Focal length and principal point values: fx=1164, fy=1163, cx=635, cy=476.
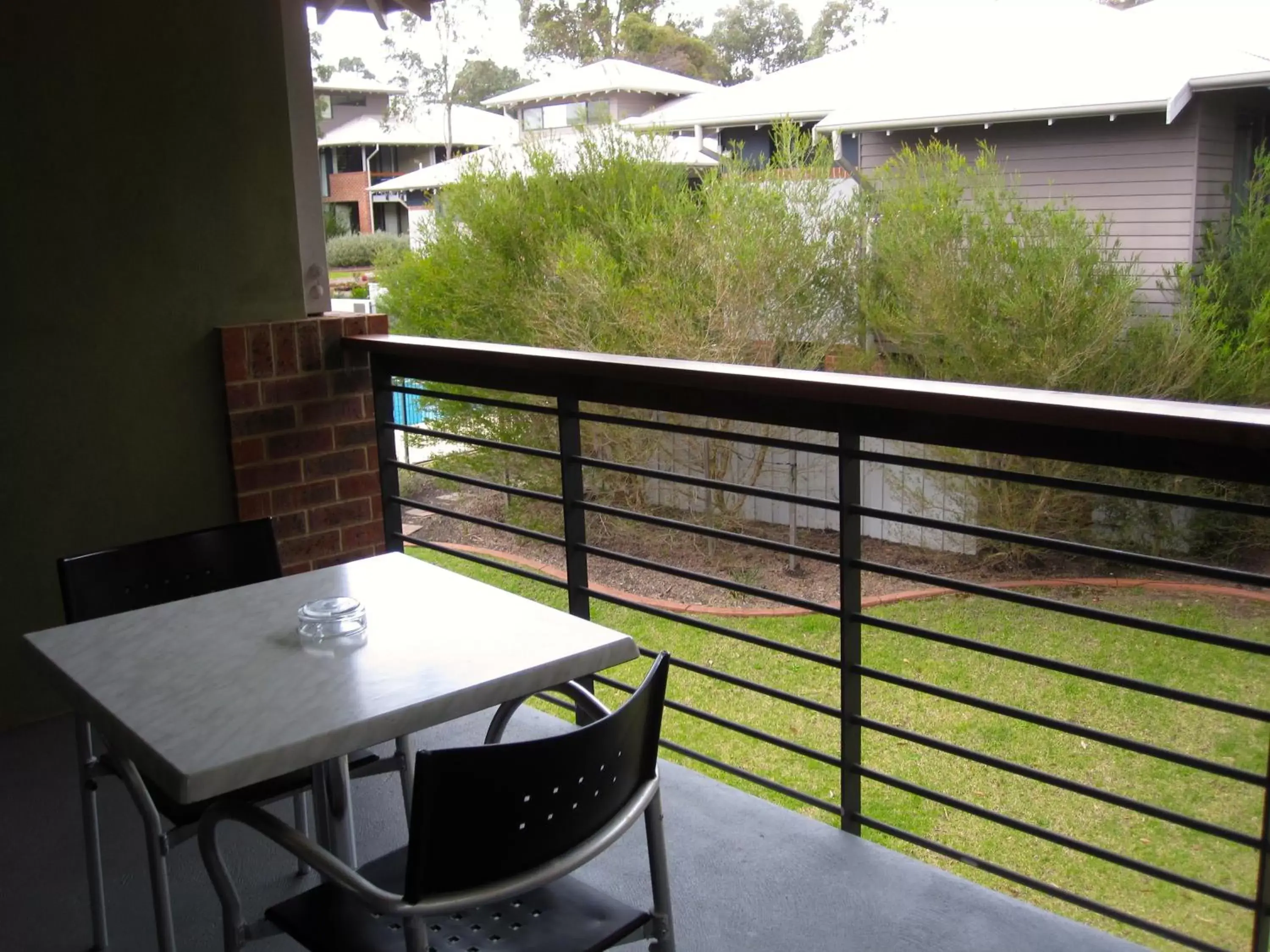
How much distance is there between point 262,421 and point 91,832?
170 cm

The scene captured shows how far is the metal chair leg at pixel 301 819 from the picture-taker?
2412 mm

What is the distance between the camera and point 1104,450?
1.91 metres

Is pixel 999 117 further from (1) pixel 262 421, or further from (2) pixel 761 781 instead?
(2) pixel 761 781

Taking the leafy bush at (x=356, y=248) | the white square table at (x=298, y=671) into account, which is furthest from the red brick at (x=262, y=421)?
the leafy bush at (x=356, y=248)

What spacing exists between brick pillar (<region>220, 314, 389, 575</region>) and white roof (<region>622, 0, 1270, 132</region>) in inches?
263

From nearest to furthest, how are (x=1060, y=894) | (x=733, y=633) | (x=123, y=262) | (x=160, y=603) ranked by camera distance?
(x=1060, y=894) → (x=160, y=603) → (x=733, y=633) → (x=123, y=262)

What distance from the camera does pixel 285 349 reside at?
3.62m

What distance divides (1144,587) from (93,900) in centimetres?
761

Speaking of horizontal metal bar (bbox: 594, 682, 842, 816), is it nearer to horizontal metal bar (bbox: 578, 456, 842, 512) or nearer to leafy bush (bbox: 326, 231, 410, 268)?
horizontal metal bar (bbox: 578, 456, 842, 512)

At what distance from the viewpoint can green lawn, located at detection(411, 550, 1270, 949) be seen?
5648 mm

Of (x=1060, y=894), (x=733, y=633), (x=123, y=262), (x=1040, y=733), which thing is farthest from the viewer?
(x=1040, y=733)

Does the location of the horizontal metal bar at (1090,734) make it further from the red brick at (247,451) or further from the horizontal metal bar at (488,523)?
the red brick at (247,451)

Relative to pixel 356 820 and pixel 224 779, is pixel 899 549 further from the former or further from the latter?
pixel 224 779

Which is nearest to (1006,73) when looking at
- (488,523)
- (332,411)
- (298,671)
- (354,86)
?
(332,411)
